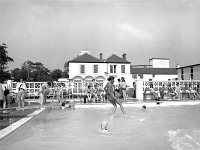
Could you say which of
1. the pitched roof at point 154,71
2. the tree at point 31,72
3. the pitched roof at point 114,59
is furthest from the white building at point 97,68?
the tree at point 31,72

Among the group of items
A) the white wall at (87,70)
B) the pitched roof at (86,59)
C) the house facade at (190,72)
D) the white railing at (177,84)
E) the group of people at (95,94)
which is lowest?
the group of people at (95,94)

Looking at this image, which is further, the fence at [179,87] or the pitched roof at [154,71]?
the pitched roof at [154,71]

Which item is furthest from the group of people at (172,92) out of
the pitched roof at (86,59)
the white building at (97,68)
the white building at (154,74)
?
the white building at (154,74)

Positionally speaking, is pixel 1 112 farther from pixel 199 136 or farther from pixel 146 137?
pixel 199 136

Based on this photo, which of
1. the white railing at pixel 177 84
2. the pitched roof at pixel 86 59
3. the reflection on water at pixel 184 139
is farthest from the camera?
the pitched roof at pixel 86 59

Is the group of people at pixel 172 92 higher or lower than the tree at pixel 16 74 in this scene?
lower

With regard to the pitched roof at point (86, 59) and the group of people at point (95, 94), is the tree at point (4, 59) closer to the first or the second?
the pitched roof at point (86, 59)

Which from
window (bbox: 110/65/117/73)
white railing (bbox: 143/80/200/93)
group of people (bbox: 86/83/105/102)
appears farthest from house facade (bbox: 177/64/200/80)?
group of people (bbox: 86/83/105/102)

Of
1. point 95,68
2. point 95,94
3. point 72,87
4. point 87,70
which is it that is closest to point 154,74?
point 95,68

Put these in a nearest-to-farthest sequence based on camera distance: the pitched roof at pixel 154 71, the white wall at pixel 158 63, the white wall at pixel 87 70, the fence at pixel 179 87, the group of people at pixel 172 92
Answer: the group of people at pixel 172 92 → the fence at pixel 179 87 → the white wall at pixel 87 70 → the pitched roof at pixel 154 71 → the white wall at pixel 158 63

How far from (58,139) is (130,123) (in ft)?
12.0

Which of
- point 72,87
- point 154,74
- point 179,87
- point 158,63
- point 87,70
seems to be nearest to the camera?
point 179,87

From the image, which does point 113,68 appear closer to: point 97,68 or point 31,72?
point 97,68

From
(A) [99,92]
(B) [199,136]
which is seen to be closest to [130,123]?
(B) [199,136]
